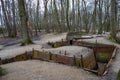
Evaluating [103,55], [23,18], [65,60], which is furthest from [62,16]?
[65,60]

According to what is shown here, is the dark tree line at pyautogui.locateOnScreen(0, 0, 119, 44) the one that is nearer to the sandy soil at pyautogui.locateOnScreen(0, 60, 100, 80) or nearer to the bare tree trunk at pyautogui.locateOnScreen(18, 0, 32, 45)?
the bare tree trunk at pyautogui.locateOnScreen(18, 0, 32, 45)

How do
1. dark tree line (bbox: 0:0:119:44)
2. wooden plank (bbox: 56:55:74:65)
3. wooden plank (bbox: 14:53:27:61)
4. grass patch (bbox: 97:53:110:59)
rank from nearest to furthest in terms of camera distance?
wooden plank (bbox: 56:55:74:65), wooden plank (bbox: 14:53:27:61), grass patch (bbox: 97:53:110:59), dark tree line (bbox: 0:0:119:44)

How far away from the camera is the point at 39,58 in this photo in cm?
1088

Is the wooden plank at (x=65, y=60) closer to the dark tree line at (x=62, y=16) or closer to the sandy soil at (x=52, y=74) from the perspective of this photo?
the sandy soil at (x=52, y=74)

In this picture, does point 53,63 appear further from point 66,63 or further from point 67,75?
point 67,75

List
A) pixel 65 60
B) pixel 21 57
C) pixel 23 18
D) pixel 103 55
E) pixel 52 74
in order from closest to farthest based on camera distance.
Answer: pixel 52 74
pixel 65 60
pixel 21 57
pixel 103 55
pixel 23 18

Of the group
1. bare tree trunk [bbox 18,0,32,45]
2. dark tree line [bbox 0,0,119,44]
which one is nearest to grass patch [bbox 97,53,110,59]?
dark tree line [bbox 0,0,119,44]

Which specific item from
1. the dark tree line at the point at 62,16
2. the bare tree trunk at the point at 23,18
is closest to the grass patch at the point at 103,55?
the dark tree line at the point at 62,16

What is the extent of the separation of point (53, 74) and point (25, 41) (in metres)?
10.5

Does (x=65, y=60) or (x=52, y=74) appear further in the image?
(x=65, y=60)

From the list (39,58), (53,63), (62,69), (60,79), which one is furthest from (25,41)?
(60,79)

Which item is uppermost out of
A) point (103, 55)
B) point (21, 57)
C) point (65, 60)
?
point (65, 60)

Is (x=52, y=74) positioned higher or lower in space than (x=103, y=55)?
higher

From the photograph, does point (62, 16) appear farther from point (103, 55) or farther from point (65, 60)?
point (65, 60)
